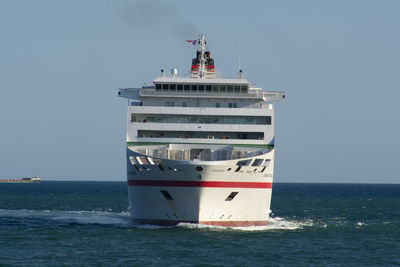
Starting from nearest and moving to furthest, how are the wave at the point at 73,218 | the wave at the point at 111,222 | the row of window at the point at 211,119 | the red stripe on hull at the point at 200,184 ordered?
the red stripe on hull at the point at 200,184, the wave at the point at 111,222, the row of window at the point at 211,119, the wave at the point at 73,218

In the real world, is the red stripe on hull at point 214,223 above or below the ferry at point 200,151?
below

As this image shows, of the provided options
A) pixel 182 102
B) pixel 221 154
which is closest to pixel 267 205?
pixel 221 154

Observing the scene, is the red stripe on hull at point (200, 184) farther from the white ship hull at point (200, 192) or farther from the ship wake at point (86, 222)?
the ship wake at point (86, 222)

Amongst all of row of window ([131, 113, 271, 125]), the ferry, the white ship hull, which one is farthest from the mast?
the white ship hull

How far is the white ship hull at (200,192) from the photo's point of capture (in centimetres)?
3847

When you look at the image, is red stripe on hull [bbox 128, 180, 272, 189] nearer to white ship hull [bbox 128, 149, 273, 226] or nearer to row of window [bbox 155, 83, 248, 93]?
white ship hull [bbox 128, 149, 273, 226]

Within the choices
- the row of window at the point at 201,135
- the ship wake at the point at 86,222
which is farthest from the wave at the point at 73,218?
the row of window at the point at 201,135

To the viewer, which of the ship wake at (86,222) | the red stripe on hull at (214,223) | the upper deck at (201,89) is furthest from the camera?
the upper deck at (201,89)

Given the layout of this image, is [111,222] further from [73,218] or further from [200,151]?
[200,151]

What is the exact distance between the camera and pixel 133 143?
4212cm

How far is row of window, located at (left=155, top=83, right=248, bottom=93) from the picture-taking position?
4397 centimetres

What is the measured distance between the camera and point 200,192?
1508 inches

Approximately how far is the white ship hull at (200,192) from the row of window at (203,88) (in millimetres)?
5318

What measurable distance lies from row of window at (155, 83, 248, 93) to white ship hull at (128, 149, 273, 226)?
532 cm
